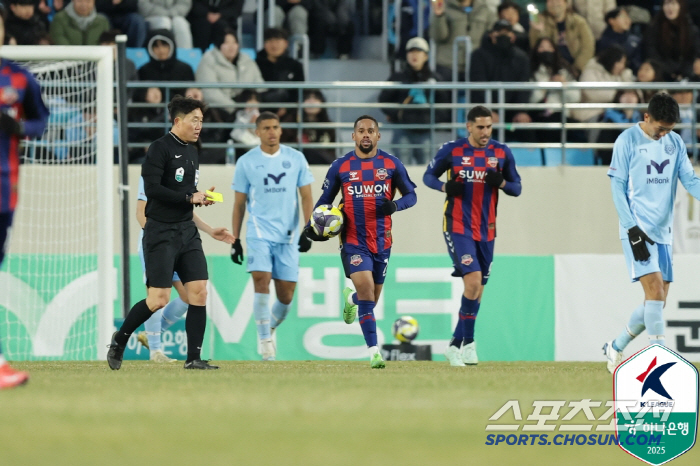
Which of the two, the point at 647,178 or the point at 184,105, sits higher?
the point at 184,105

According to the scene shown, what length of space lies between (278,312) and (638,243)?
4064mm

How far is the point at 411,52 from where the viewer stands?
607 inches

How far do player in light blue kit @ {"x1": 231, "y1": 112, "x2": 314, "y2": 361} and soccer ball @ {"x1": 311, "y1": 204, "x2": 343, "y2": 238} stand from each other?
152 centimetres

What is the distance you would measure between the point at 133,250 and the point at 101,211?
3.83 meters

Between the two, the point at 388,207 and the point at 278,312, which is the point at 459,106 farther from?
the point at 388,207

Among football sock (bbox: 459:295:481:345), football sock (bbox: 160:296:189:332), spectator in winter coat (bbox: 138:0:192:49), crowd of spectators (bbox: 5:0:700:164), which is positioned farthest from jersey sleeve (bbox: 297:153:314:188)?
spectator in winter coat (bbox: 138:0:192:49)

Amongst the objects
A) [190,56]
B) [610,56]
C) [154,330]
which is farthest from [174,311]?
[610,56]

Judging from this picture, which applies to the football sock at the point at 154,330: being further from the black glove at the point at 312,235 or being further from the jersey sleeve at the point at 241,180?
the black glove at the point at 312,235

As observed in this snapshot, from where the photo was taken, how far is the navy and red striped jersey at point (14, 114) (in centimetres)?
655

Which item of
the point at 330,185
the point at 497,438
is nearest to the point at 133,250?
the point at 330,185

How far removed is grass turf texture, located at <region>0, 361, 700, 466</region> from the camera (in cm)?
463

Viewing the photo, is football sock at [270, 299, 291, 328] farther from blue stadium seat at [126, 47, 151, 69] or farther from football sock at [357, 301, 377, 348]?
blue stadium seat at [126, 47, 151, 69]

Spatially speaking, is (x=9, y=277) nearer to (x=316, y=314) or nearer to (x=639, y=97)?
(x=316, y=314)

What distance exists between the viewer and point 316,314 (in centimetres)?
1335
